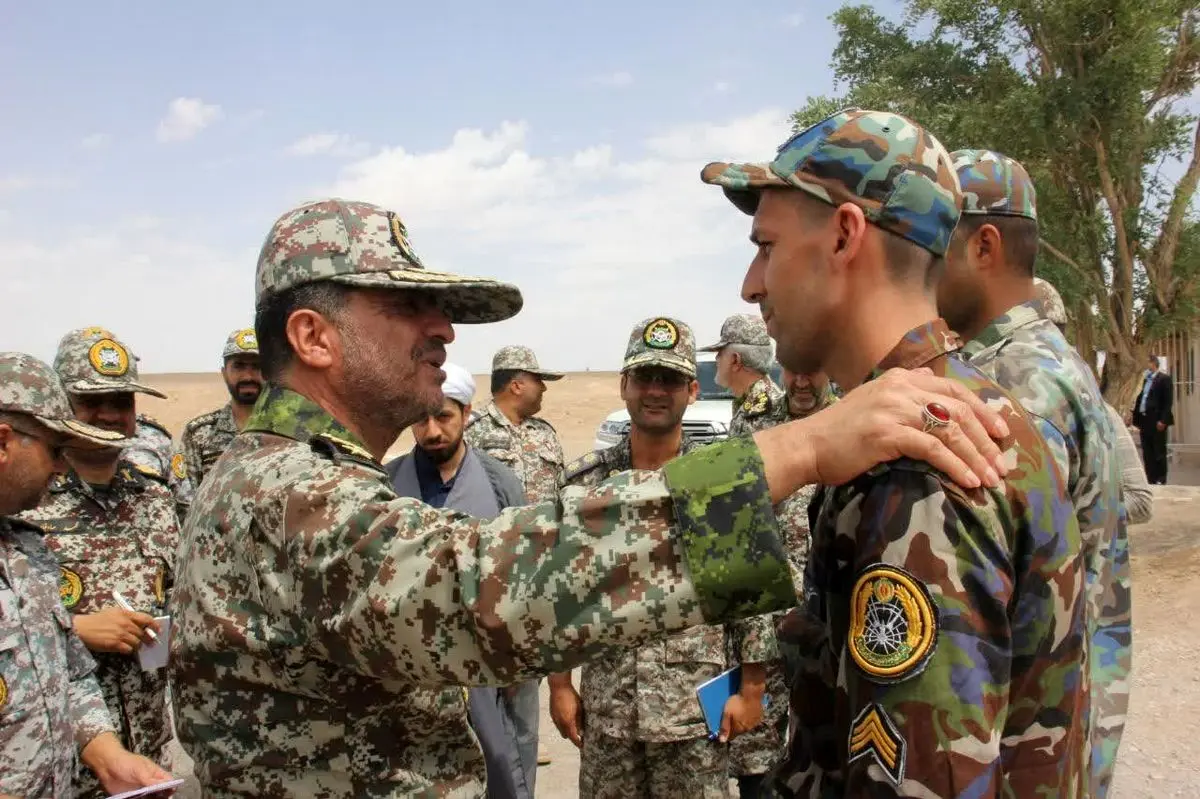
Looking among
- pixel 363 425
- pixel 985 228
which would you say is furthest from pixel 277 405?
pixel 985 228

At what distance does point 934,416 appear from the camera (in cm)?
137

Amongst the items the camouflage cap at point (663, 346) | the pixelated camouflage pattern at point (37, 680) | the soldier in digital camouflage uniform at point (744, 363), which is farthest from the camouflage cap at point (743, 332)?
the pixelated camouflage pattern at point (37, 680)

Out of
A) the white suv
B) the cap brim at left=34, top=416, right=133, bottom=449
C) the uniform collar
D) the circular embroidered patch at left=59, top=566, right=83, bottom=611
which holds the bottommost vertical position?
the circular embroidered patch at left=59, top=566, right=83, bottom=611

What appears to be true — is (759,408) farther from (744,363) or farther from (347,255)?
(347,255)

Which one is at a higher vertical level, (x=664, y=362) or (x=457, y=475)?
(x=664, y=362)

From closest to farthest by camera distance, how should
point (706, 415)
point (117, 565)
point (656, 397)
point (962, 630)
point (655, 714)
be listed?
point (962, 630) < point (655, 714) < point (117, 565) < point (656, 397) < point (706, 415)

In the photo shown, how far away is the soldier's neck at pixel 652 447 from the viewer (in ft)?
14.3

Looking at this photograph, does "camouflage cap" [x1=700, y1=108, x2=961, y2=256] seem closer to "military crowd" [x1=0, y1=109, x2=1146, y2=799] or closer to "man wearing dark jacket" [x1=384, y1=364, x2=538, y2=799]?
"military crowd" [x1=0, y1=109, x2=1146, y2=799]

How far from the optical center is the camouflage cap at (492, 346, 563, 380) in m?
8.42

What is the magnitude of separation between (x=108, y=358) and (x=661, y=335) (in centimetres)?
322

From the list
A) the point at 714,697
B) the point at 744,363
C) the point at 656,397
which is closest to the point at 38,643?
the point at 714,697

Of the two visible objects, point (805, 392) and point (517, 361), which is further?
point (517, 361)

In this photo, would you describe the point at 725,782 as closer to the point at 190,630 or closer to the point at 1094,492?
the point at 1094,492

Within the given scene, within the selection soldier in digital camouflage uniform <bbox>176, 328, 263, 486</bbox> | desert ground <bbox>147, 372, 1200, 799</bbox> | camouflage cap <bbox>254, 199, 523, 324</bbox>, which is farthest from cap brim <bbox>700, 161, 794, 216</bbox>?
soldier in digital camouflage uniform <bbox>176, 328, 263, 486</bbox>
